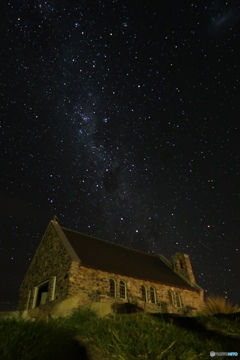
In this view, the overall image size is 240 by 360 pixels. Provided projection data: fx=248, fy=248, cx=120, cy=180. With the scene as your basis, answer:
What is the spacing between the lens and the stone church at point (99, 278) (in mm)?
16953

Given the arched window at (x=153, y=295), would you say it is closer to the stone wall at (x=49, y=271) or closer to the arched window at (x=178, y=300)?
the arched window at (x=178, y=300)

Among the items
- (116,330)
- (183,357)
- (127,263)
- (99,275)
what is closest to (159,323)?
(116,330)

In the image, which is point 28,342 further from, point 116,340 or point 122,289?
point 122,289

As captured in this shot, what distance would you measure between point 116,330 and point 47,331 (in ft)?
7.21

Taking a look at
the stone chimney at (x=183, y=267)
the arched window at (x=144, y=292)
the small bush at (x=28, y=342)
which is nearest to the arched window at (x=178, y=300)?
the stone chimney at (x=183, y=267)

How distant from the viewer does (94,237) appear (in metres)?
25.8

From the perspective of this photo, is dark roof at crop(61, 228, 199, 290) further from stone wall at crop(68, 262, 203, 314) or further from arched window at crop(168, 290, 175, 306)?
arched window at crop(168, 290, 175, 306)

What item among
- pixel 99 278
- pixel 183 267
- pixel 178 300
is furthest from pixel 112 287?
pixel 183 267

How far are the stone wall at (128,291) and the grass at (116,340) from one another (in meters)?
8.11

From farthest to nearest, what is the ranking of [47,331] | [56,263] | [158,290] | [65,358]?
[158,290], [56,263], [47,331], [65,358]

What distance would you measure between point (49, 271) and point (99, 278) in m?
4.49

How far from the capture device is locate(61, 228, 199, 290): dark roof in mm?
19103

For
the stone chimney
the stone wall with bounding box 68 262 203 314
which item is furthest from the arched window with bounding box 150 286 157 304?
the stone chimney

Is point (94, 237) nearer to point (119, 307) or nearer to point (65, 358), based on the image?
point (119, 307)
